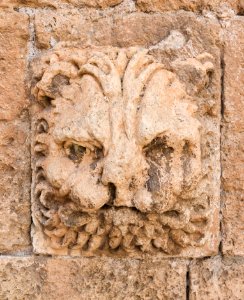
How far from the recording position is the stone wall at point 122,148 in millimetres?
1691

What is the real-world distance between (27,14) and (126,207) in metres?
0.63

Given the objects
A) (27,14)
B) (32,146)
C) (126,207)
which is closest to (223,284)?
(126,207)

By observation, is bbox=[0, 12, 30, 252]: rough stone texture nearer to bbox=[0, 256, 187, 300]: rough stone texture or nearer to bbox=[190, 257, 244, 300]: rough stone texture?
bbox=[0, 256, 187, 300]: rough stone texture

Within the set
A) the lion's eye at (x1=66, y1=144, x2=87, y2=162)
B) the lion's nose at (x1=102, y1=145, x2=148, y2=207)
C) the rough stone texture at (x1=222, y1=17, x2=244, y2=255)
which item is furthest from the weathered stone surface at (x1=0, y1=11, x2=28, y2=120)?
the rough stone texture at (x1=222, y1=17, x2=244, y2=255)

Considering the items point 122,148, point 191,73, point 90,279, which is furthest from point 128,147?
point 90,279

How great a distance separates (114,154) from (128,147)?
0.13 feet

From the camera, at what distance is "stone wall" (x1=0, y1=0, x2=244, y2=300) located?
5.55 ft

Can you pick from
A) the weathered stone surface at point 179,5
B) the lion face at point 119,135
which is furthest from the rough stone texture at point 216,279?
the weathered stone surface at point 179,5

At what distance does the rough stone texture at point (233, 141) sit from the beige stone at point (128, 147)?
0.11 ft

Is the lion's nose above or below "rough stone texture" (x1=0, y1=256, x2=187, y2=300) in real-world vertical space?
above

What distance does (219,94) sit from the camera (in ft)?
6.16

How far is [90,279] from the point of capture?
1834 mm

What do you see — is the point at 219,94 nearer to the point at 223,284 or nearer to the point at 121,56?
the point at 121,56

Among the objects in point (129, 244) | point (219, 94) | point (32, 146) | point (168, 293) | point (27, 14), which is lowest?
point (168, 293)
